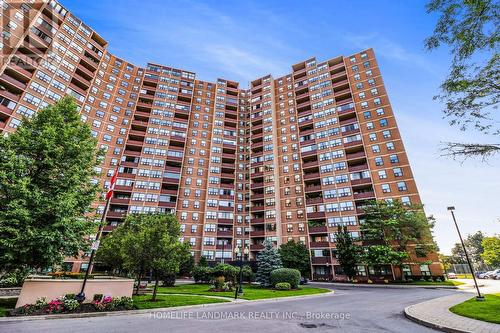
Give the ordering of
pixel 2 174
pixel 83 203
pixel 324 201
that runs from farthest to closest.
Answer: pixel 324 201 < pixel 83 203 < pixel 2 174

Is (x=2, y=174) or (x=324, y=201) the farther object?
(x=324, y=201)

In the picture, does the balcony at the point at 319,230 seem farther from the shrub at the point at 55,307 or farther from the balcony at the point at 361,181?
the shrub at the point at 55,307

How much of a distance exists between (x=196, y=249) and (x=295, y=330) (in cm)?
4803

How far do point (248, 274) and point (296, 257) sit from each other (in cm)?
1005

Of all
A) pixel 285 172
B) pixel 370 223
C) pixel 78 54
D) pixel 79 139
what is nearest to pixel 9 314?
pixel 79 139

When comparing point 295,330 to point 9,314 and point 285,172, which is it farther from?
point 285,172

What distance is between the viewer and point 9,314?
11.7m

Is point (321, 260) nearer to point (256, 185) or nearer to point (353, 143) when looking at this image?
point (256, 185)

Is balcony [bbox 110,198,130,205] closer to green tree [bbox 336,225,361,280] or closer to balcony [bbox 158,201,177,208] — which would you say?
balcony [bbox 158,201,177,208]

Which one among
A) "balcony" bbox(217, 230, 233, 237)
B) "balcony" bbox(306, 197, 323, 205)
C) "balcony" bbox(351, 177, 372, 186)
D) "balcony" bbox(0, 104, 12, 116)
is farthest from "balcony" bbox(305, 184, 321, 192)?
"balcony" bbox(0, 104, 12, 116)

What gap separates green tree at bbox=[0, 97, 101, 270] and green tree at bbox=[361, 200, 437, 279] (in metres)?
38.6

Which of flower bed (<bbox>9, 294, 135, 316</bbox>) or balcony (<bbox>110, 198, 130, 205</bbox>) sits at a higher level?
balcony (<bbox>110, 198, 130, 205</bbox>)

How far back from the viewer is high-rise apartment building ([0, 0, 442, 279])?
158 feet

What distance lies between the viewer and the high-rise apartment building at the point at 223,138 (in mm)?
48156
